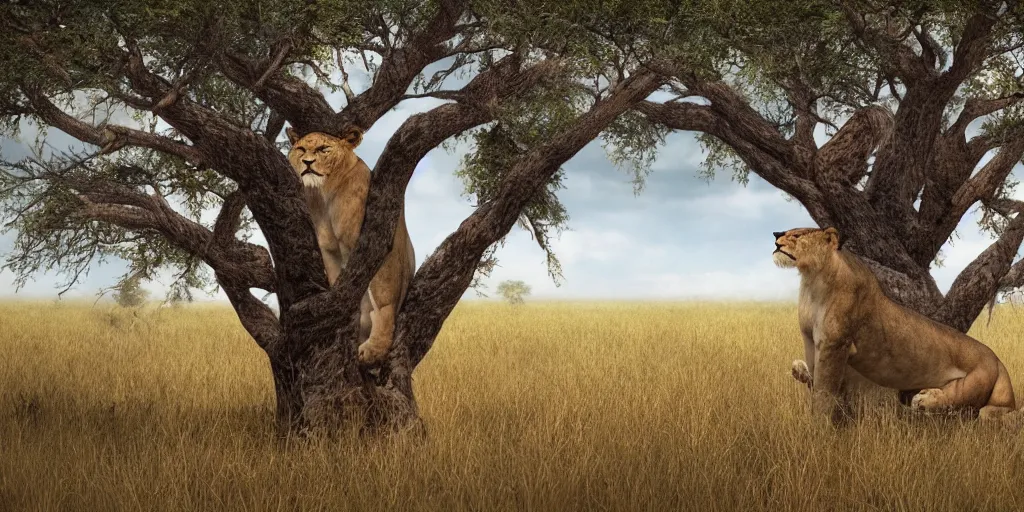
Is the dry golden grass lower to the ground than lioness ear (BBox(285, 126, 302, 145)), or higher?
lower

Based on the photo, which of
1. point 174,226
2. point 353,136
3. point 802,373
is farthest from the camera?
point 174,226

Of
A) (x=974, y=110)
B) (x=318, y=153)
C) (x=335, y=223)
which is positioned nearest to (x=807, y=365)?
(x=335, y=223)

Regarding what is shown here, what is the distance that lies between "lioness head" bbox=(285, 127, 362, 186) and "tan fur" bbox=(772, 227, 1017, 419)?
3.57 metres

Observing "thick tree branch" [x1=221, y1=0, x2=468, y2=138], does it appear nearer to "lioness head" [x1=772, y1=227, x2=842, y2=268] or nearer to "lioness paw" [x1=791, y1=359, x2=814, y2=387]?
"lioness head" [x1=772, y1=227, x2=842, y2=268]

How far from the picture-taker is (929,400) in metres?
7.39

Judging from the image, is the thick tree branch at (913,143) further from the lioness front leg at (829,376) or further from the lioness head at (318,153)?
the lioness head at (318,153)

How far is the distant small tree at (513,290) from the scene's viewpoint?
42031 mm

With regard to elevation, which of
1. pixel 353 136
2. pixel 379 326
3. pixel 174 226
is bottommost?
pixel 379 326

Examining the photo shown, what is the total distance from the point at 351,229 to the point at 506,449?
2.16m

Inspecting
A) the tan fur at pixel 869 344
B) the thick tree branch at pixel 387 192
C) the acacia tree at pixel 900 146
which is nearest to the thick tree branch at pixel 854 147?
the acacia tree at pixel 900 146

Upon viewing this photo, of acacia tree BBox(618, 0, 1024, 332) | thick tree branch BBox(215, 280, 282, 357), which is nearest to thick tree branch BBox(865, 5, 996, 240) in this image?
acacia tree BBox(618, 0, 1024, 332)

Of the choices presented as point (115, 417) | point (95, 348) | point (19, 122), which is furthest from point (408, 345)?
point (95, 348)

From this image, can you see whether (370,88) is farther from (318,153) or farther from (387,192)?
(318,153)

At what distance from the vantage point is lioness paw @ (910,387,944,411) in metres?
7.39
